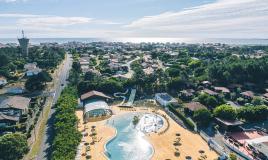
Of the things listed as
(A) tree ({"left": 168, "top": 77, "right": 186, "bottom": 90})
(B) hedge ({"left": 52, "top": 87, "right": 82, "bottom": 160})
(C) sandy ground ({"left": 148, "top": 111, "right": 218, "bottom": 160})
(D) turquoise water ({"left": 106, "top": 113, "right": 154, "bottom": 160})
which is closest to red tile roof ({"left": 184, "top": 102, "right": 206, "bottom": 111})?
(C) sandy ground ({"left": 148, "top": 111, "right": 218, "bottom": 160})

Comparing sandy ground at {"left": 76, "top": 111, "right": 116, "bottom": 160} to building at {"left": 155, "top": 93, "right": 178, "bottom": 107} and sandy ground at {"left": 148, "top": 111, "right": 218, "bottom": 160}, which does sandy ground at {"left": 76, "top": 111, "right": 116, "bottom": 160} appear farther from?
building at {"left": 155, "top": 93, "right": 178, "bottom": 107}

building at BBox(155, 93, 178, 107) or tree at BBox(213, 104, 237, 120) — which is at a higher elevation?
tree at BBox(213, 104, 237, 120)

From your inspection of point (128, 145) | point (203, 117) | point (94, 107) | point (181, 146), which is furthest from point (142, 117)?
point (181, 146)

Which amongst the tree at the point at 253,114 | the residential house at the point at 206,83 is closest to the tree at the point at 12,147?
the tree at the point at 253,114

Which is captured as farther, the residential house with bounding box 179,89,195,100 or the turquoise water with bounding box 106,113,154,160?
the residential house with bounding box 179,89,195,100

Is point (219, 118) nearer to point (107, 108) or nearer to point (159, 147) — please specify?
point (159, 147)

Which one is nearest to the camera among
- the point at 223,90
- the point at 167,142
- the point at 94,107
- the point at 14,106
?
the point at 167,142

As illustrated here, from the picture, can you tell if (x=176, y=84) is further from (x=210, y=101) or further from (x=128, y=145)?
(x=128, y=145)
